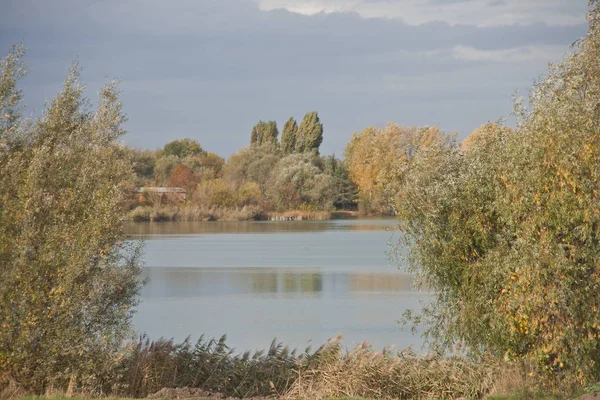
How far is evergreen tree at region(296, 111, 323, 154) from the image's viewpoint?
9856cm

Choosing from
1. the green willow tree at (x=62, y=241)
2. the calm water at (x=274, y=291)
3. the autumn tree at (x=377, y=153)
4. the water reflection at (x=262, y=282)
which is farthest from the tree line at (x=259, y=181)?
the green willow tree at (x=62, y=241)

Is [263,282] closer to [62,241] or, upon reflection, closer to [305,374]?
[305,374]

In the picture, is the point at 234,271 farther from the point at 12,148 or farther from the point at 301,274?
the point at 12,148

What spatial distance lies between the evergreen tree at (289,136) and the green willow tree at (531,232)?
8624 centimetres

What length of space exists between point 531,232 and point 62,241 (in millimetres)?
7525

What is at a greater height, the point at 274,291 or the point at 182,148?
the point at 182,148

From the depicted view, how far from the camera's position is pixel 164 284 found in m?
31.0

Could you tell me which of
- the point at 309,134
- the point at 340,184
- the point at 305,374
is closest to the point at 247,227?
the point at 340,184

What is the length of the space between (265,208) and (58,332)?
64857mm

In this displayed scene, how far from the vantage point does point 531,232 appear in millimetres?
12141

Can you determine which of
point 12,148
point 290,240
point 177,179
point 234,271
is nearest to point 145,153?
point 177,179

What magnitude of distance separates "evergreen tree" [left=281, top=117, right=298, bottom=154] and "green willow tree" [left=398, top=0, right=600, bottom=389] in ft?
283

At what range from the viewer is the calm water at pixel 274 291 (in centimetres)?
2108

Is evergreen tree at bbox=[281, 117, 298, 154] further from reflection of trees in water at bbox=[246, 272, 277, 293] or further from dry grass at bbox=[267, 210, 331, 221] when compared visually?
reflection of trees in water at bbox=[246, 272, 277, 293]
